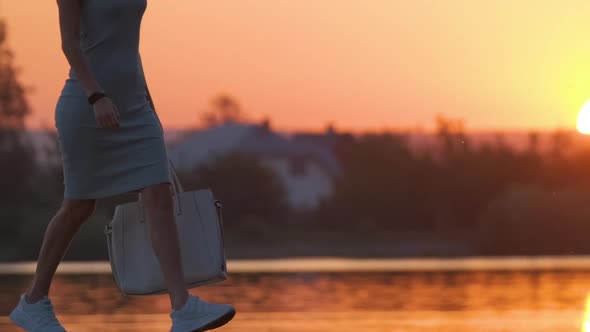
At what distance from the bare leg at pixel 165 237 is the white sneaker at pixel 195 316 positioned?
0.18ft

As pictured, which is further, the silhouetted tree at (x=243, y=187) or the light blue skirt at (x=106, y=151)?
the silhouetted tree at (x=243, y=187)

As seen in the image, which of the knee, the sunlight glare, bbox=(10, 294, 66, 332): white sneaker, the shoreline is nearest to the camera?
the knee

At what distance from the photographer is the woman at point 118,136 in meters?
6.47

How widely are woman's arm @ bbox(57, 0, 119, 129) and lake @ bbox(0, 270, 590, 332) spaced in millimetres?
1792

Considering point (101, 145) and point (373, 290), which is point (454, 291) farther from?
point (101, 145)

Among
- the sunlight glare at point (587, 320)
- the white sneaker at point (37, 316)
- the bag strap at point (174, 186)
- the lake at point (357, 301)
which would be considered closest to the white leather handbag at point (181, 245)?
the bag strap at point (174, 186)

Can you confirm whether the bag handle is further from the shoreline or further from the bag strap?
the shoreline

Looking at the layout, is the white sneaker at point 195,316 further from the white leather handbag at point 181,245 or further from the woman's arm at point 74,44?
the woman's arm at point 74,44

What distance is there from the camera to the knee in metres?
6.67

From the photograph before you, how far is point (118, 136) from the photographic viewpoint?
6.58m

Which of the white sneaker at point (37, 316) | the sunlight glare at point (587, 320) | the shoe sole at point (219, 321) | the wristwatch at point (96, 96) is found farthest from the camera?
Result: the sunlight glare at point (587, 320)

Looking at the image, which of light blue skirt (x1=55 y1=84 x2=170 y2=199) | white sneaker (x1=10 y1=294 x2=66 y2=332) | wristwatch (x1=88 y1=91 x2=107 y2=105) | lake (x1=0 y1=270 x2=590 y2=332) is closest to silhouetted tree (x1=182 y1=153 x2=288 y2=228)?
lake (x1=0 y1=270 x2=590 y2=332)

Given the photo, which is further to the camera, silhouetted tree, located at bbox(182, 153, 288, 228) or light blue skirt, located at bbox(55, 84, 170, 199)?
silhouetted tree, located at bbox(182, 153, 288, 228)

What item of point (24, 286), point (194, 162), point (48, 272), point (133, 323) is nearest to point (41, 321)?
point (48, 272)
